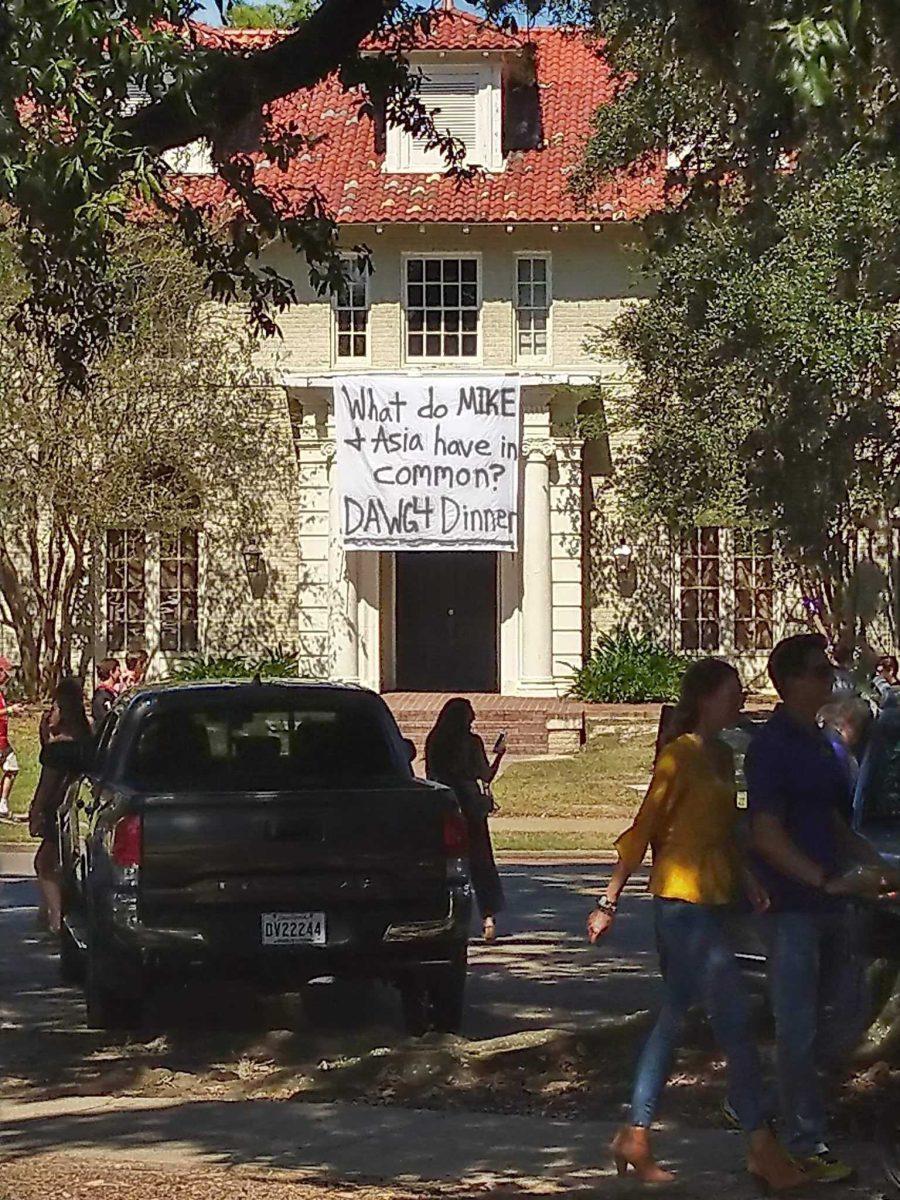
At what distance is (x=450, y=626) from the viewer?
112ft

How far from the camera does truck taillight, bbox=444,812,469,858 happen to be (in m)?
10.5

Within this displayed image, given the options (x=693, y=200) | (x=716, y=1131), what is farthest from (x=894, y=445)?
(x=716, y=1131)

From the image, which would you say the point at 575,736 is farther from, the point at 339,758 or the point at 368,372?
the point at 339,758

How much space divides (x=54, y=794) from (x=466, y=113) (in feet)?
70.4

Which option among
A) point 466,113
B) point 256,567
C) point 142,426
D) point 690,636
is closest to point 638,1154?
point 142,426

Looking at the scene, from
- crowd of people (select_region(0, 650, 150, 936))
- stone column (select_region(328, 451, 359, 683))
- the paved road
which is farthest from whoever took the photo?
stone column (select_region(328, 451, 359, 683))

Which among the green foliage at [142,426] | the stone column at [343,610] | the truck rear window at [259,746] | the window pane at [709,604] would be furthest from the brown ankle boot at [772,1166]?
the window pane at [709,604]

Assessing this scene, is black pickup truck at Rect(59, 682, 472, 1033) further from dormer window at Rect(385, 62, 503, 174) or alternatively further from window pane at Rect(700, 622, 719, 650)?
dormer window at Rect(385, 62, 503, 174)

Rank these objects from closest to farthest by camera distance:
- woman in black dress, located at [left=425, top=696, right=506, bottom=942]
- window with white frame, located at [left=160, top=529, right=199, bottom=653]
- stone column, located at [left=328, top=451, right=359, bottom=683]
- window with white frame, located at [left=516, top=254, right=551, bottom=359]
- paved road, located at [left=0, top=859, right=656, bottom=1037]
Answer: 1. paved road, located at [left=0, top=859, right=656, bottom=1037]
2. woman in black dress, located at [left=425, top=696, right=506, bottom=942]
3. stone column, located at [left=328, top=451, right=359, bottom=683]
4. window with white frame, located at [left=516, top=254, right=551, bottom=359]
5. window with white frame, located at [left=160, top=529, right=199, bottom=653]

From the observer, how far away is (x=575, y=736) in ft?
98.1

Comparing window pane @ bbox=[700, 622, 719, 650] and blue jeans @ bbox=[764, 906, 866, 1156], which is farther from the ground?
window pane @ bbox=[700, 622, 719, 650]

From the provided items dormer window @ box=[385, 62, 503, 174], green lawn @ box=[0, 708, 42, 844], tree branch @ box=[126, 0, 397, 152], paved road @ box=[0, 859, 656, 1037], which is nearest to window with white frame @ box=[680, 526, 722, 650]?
dormer window @ box=[385, 62, 503, 174]

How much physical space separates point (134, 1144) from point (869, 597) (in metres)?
5.96

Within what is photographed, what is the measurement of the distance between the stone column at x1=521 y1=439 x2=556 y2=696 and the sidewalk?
76.0ft
